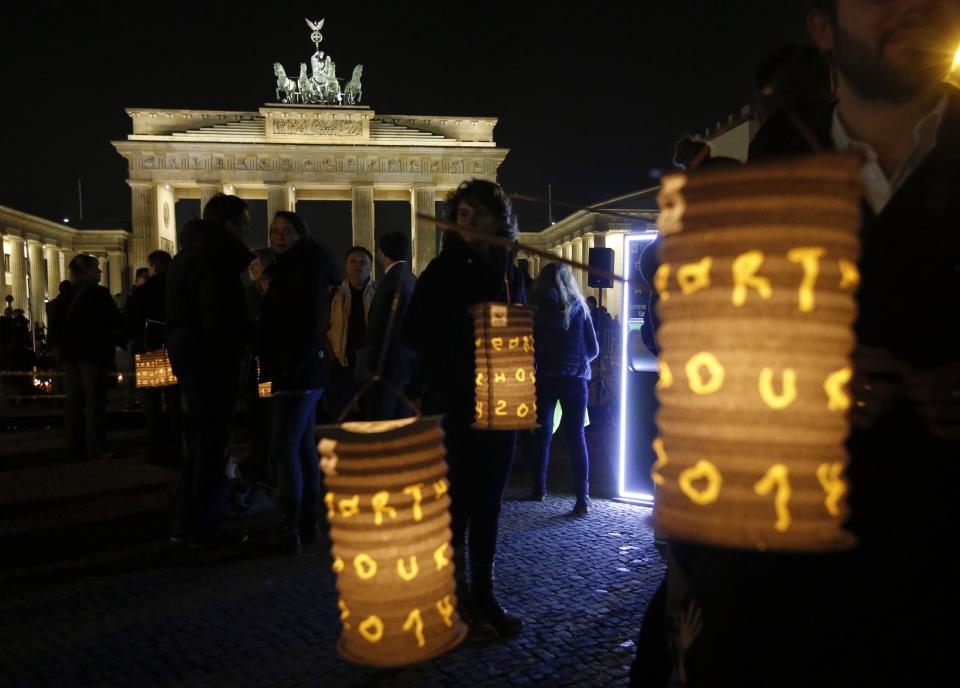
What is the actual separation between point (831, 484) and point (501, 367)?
2.20 meters

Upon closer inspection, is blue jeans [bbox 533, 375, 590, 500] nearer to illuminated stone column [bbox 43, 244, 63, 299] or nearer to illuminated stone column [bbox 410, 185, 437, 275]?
illuminated stone column [bbox 410, 185, 437, 275]

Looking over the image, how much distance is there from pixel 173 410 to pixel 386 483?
5589 millimetres

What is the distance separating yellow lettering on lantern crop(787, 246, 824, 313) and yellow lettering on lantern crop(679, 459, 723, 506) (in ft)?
0.88

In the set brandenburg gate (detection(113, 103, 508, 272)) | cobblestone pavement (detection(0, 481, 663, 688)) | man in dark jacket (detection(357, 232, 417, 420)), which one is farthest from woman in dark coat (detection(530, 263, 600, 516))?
brandenburg gate (detection(113, 103, 508, 272))

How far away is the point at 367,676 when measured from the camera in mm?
2771

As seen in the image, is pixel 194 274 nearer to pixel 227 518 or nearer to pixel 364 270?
pixel 364 270

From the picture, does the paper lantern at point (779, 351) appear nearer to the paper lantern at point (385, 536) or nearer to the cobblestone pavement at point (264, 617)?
the paper lantern at point (385, 536)

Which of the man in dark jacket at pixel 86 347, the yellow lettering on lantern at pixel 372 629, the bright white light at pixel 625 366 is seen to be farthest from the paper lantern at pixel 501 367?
the man in dark jacket at pixel 86 347

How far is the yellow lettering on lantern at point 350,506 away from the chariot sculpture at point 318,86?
4611 centimetres

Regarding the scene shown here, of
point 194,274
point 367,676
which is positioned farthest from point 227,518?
point 367,676

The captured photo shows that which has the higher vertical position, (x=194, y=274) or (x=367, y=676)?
(x=194, y=274)

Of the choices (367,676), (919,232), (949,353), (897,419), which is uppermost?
(919,232)

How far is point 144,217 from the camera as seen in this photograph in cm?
4162

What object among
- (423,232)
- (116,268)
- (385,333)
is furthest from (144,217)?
(385,333)
